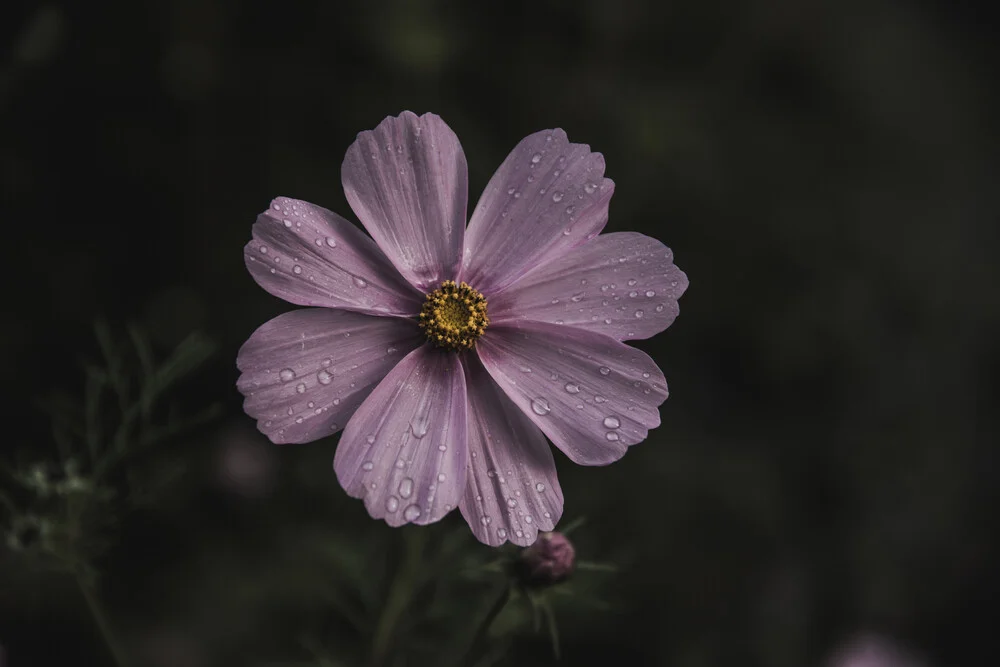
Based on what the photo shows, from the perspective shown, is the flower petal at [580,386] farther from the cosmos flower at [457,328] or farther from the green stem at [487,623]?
the green stem at [487,623]

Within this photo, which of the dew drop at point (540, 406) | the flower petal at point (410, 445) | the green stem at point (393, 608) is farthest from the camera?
the green stem at point (393, 608)

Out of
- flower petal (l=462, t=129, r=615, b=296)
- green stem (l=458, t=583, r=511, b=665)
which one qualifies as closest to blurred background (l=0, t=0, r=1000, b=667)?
green stem (l=458, t=583, r=511, b=665)

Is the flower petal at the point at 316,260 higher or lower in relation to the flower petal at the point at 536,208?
lower

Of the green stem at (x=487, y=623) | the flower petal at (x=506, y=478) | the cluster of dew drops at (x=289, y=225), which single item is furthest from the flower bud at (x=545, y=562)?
the cluster of dew drops at (x=289, y=225)

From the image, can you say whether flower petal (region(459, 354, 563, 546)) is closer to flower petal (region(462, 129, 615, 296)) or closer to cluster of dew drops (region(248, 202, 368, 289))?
flower petal (region(462, 129, 615, 296))

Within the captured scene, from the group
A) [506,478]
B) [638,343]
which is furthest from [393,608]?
[638,343]

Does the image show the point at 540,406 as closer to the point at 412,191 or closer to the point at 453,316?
the point at 453,316

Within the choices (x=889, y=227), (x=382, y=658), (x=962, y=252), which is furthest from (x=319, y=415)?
(x=962, y=252)
